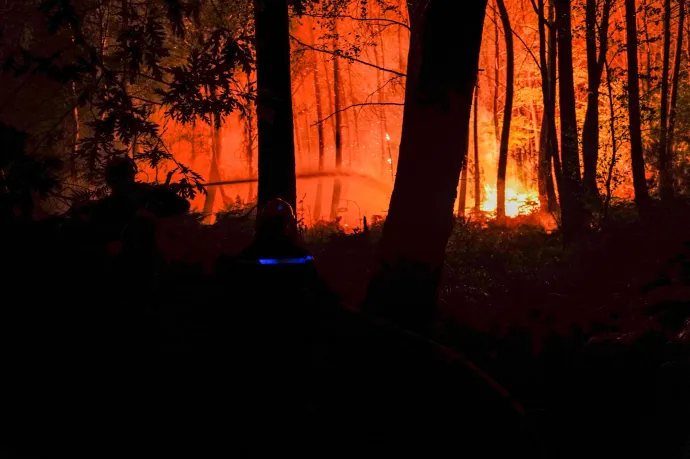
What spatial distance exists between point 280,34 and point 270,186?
2232 mm

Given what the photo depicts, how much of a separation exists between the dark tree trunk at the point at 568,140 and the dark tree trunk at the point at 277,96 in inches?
323

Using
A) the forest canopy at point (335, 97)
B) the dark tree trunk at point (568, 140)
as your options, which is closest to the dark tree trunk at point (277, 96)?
the forest canopy at point (335, 97)

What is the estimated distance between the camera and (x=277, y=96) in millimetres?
9133

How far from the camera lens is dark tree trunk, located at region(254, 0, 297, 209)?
9281 millimetres

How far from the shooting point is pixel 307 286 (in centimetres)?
523

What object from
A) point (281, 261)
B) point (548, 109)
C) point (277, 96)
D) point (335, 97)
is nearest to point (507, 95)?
point (548, 109)

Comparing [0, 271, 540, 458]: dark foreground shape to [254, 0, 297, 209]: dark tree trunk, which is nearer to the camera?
[0, 271, 540, 458]: dark foreground shape

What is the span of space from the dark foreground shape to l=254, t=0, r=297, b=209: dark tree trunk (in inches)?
149

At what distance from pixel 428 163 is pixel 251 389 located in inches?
120

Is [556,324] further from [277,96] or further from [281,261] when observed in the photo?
[277,96]

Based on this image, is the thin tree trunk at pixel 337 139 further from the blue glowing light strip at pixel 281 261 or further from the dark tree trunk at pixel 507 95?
the blue glowing light strip at pixel 281 261

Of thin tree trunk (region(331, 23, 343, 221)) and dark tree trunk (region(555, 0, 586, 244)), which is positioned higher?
thin tree trunk (region(331, 23, 343, 221))

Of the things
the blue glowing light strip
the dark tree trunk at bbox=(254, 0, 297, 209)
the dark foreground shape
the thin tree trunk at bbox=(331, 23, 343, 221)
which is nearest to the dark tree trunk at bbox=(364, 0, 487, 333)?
the dark foreground shape

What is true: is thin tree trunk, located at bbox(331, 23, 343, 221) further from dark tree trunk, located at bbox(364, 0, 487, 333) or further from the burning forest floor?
dark tree trunk, located at bbox(364, 0, 487, 333)
